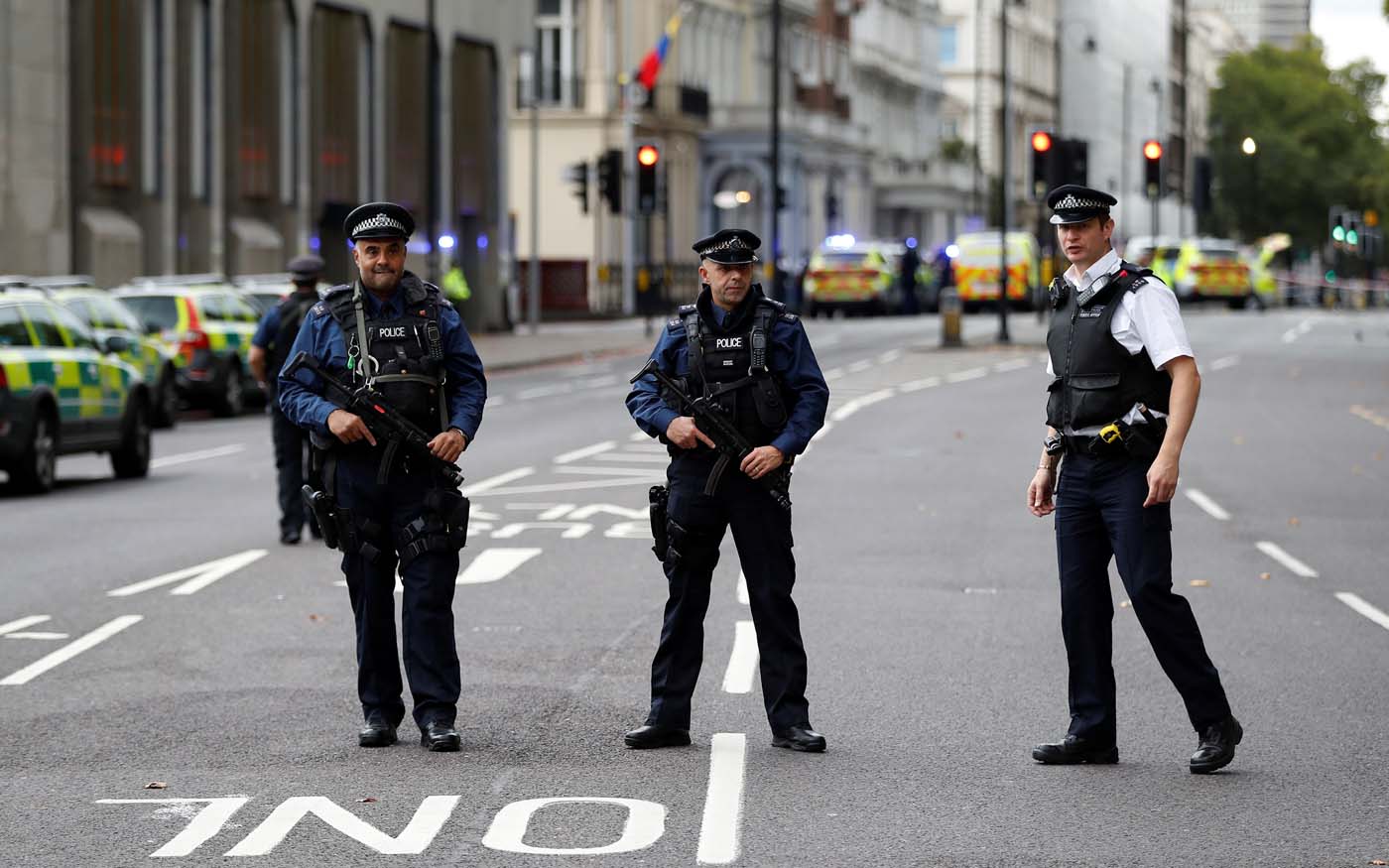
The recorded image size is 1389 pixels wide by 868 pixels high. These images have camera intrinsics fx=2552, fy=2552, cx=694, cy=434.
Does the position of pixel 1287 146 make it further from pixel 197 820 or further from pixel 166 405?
pixel 197 820

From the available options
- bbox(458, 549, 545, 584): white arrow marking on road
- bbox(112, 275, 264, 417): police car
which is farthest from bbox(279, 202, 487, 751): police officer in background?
bbox(112, 275, 264, 417): police car

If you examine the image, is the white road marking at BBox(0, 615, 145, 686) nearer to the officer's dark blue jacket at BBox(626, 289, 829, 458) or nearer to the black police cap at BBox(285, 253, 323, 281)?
the officer's dark blue jacket at BBox(626, 289, 829, 458)

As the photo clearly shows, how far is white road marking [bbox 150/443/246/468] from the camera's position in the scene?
907 inches

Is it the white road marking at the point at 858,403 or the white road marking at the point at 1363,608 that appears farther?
the white road marking at the point at 858,403

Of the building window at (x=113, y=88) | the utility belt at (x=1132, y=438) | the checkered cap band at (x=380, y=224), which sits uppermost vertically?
the building window at (x=113, y=88)

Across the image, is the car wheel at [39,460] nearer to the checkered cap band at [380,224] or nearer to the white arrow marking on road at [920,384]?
the checkered cap band at [380,224]

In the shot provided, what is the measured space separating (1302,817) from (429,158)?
1599 inches

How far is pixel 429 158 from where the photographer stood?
4694 cm

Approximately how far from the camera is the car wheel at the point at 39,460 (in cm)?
1917

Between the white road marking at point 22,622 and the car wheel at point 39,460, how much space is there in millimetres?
7299

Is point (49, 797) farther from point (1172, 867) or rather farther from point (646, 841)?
point (1172, 867)

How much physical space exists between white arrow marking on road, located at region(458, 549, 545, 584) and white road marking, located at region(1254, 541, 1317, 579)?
4307 mm

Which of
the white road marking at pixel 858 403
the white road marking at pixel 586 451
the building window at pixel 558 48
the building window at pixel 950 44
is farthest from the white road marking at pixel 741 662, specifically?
the building window at pixel 950 44

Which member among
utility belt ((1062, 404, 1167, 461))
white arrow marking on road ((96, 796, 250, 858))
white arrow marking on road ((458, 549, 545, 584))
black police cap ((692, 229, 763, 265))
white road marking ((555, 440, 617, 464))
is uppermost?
black police cap ((692, 229, 763, 265))
